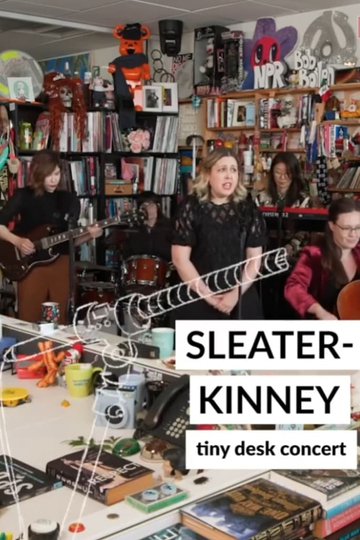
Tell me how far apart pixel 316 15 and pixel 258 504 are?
5.20 metres

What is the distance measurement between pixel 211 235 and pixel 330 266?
50 cm

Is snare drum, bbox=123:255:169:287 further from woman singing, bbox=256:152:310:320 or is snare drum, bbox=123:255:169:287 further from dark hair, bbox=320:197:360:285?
dark hair, bbox=320:197:360:285

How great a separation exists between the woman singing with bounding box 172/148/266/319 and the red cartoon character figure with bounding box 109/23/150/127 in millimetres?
3482

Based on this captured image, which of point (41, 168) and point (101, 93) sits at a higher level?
point (101, 93)

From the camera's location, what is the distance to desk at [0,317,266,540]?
4.19 ft

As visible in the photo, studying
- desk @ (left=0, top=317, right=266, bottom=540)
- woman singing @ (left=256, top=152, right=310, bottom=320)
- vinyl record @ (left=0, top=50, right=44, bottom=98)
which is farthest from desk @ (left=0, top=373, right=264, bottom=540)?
vinyl record @ (left=0, top=50, right=44, bottom=98)

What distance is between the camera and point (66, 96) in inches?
226

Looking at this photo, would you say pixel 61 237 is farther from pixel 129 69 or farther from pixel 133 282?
pixel 129 69

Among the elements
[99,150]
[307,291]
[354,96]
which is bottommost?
[307,291]

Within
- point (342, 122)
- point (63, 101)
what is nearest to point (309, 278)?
point (342, 122)

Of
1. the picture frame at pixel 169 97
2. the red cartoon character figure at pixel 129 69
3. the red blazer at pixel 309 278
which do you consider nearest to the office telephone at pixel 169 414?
the red blazer at pixel 309 278

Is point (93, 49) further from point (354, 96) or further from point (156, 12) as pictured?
point (354, 96)

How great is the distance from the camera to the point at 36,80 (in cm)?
557

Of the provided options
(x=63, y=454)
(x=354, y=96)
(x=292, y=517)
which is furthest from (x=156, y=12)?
(x=292, y=517)
